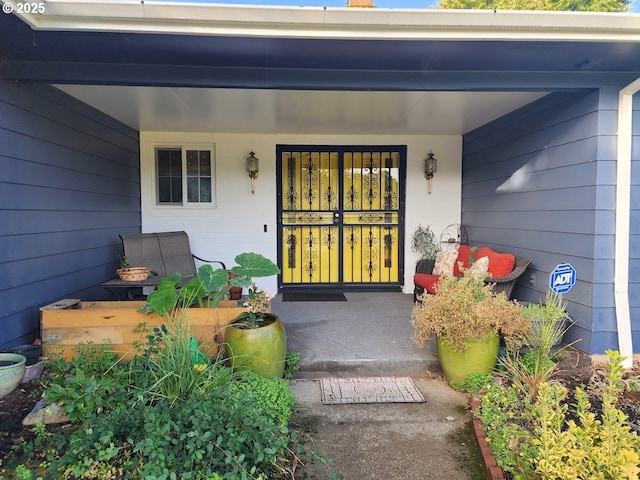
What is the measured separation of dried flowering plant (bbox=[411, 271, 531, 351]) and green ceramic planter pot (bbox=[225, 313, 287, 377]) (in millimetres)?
971

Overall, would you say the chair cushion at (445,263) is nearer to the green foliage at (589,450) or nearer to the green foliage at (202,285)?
the green foliage at (202,285)

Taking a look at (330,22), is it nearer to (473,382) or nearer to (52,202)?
(473,382)

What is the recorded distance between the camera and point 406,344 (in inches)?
120

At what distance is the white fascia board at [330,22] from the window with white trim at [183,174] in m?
2.73

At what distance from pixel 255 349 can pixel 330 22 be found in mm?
1983

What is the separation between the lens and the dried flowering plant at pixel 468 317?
7.77ft

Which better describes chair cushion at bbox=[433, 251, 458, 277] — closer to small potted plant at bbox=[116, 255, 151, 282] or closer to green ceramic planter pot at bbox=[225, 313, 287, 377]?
green ceramic planter pot at bbox=[225, 313, 287, 377]

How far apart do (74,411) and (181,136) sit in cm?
375

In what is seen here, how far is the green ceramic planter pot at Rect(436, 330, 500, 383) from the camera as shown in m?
2.43

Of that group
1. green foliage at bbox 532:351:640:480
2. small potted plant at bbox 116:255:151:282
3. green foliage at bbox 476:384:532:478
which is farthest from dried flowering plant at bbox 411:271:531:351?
small potted plant at bbox 116:255:151:282

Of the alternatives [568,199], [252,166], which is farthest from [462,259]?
[252,166]

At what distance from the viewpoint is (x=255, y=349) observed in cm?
228

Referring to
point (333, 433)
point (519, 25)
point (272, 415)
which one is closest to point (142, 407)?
point (272, 415)

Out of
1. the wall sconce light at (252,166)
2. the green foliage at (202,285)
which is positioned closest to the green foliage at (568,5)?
the wall sconce light at (252,166)
